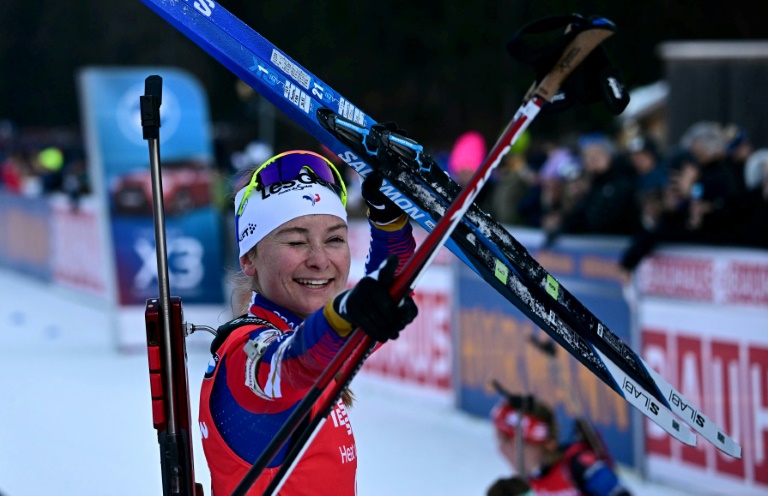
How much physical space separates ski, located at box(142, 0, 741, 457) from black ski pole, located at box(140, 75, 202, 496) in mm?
257

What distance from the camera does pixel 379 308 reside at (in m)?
1.88

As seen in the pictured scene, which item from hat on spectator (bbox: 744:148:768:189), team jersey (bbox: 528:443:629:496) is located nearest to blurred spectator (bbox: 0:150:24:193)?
hat on spectator (bbox: 744:148:768:189)

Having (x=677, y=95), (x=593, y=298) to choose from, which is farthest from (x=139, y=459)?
(x=677, y=95)

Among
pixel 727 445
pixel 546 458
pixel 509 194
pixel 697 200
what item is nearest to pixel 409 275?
pixel 727 445

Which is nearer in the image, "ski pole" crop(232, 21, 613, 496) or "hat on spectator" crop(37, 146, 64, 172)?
"ski pole" crop(232, 21, 613, 496)

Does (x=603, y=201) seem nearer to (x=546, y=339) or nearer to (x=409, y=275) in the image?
(x=546, y=339)

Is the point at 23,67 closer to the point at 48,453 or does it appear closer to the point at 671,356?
the point at 48,453

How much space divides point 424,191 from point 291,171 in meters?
0.28

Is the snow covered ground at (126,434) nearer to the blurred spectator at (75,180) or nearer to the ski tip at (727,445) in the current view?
the ski tip at (727,445)

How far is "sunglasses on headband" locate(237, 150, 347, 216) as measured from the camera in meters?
2.44

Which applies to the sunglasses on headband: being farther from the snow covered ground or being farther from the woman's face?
the snow covered ground

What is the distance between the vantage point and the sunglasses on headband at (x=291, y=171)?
244cm

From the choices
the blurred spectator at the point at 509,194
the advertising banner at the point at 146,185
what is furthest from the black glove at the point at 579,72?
the advertising banner at the point at 146,185

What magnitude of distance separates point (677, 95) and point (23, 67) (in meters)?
20.5
